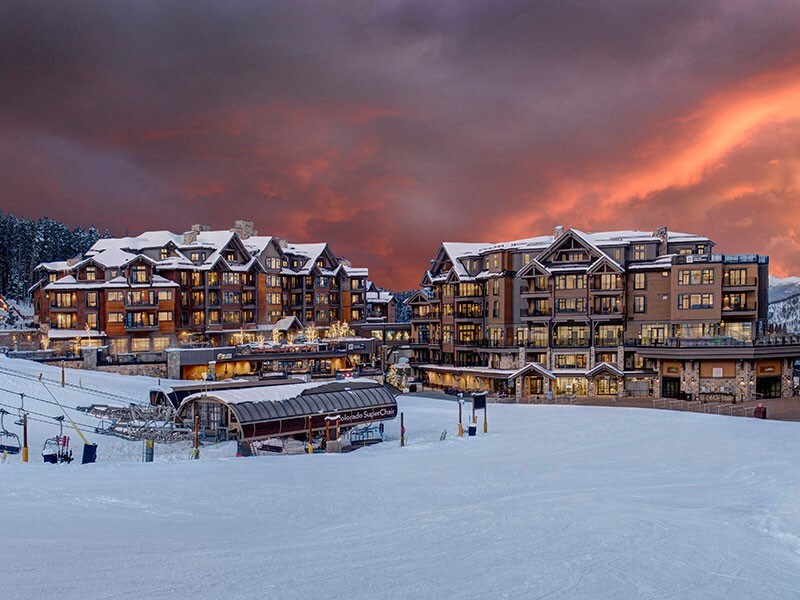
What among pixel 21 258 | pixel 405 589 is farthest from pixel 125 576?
pixel 21 258

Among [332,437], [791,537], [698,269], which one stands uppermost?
[698,269]

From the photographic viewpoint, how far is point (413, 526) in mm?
16328

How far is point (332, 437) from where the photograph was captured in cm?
3772

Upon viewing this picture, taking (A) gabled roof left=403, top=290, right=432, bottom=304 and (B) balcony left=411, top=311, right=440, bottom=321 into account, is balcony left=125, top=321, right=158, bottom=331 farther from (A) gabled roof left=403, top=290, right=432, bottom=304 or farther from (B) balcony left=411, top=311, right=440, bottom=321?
(B) balcony left=411, top=311, right=440, bottom=321

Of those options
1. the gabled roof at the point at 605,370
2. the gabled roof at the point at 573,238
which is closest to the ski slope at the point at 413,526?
the gabled roof at the point at 605,370

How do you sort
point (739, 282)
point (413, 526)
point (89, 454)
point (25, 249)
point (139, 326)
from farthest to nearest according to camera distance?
point (25, 249) → point (139, 326) → point (739, 282) → point (89, 454) → point (413, 526)

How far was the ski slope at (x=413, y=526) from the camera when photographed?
1204cm

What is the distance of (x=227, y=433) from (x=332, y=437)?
6.33 m

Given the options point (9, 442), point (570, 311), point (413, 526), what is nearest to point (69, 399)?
point (9, 442)

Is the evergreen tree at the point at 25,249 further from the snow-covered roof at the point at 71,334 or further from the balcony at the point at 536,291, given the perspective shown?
the balcony at the point at 536,291

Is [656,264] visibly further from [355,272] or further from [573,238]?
[355,272]

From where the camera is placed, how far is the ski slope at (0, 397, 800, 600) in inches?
474

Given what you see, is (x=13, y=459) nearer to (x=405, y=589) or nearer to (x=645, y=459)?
(x=405, y=589)

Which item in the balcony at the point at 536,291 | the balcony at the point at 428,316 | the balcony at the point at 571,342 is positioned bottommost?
the balcony at the point at 571,342
